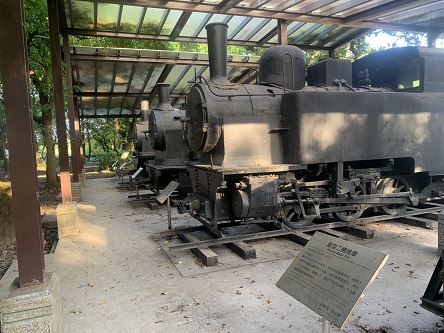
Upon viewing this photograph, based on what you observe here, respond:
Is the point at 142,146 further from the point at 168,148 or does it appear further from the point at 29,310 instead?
the point at 29,310

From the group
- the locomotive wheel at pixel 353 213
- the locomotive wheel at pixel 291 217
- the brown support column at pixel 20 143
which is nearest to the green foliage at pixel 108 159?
the locomotive wheel at pixel 291 217

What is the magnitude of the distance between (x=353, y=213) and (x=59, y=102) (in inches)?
219

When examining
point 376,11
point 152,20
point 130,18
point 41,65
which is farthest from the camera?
point 41,65

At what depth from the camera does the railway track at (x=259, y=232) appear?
4652mm

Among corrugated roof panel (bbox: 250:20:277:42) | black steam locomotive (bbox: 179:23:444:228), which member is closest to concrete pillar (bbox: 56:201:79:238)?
black steam locomotive (bbox: 179:23:444:228)

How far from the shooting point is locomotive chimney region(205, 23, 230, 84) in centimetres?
525

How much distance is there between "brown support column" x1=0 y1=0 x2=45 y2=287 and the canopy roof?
3.87 metres

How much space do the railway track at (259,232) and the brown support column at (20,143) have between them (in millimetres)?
2211

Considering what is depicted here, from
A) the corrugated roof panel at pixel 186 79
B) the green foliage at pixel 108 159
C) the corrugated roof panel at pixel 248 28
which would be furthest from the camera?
the green foliage at pixel 108 159

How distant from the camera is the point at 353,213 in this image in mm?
5895

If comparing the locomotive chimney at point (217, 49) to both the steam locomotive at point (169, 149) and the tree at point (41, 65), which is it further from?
the tree at point (41, 65)

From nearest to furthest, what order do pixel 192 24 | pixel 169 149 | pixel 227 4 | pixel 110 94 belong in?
pixel 227 4 → pixel 192 24 → pixel 169 149 → pixel 110 94

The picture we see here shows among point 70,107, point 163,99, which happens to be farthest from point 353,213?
point 70,107

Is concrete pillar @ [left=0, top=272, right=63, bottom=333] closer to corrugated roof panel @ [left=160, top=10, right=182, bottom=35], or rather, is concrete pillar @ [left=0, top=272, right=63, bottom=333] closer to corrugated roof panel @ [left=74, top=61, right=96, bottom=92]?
corrugated roof panel @ [left=160, top=10, right=182, bottom=35]
